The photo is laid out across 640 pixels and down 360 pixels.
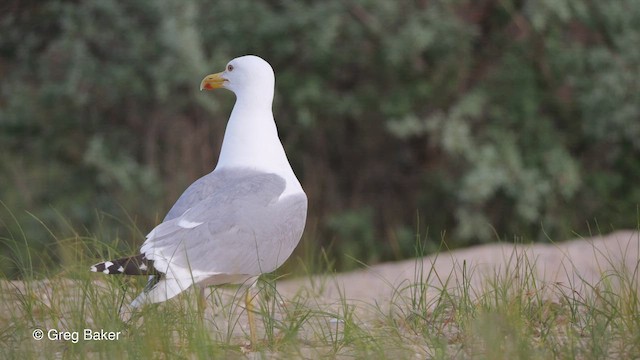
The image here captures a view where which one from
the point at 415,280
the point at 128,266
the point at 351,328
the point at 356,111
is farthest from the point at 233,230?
the point at 356,111

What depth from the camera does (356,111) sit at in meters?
9.81

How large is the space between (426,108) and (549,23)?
1359 millimetres

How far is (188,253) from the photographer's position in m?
3.97

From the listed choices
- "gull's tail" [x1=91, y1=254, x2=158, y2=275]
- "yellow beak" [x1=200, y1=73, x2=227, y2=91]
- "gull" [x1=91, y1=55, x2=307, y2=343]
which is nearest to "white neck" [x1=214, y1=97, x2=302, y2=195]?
"gull" [x1=91, y1=55, x2=307, y2=343]

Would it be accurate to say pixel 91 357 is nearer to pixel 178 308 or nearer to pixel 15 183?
pixel 178 308

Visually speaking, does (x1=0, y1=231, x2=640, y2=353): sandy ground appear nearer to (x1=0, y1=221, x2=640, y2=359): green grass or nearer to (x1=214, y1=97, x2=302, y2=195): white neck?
(x1=0, y1=221, x2=640, y2=359): green grass

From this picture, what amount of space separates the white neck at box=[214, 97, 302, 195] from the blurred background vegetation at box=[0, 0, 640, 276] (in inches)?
166

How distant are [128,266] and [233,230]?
49cm

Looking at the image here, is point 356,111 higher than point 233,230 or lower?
higher

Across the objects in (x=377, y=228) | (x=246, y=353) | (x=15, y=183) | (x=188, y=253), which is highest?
(x=15, y=183)

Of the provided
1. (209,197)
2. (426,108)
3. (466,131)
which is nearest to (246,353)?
(209,197)

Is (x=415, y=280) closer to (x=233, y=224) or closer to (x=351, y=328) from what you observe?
(x=351, y=328)

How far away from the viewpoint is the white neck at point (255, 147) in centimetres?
443

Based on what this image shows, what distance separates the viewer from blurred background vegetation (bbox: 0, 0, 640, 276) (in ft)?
30.2
